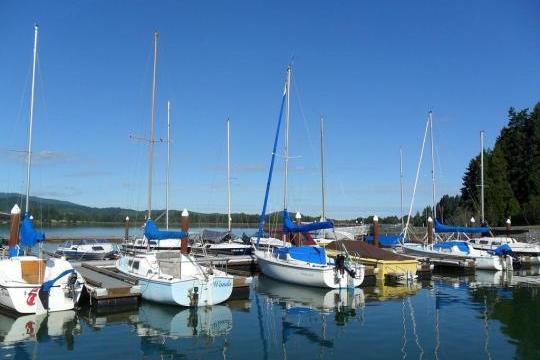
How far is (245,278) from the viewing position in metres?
24.5

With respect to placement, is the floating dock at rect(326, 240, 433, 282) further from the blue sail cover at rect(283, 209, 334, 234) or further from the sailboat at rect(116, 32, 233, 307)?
the sailboat at rect(116, 32, 233, 307)

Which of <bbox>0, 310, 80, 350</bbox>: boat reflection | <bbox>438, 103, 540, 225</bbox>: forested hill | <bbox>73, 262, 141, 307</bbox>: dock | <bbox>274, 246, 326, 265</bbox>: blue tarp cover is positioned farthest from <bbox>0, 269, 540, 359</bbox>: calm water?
<bbox>438, 103, 540, 225</bbox>: forested hill

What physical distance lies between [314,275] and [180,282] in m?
7.91

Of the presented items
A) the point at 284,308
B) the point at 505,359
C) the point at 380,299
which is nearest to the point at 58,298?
the point at 284,308

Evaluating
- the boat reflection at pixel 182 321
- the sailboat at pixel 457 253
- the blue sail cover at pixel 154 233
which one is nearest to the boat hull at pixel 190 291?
the boat reflection at pixel 182 321

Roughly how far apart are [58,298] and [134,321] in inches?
125

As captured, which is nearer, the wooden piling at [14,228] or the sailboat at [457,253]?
the wooden piling at [14,228]

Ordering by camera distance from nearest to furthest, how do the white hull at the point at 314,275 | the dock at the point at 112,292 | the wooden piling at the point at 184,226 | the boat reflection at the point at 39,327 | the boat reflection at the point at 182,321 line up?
the boat reflection at the point at 39,327 < the boat reflection at the point at 182,321 < the dock at the point at 112,292 < the white hull at the point at 314,275 < the wooden piling at the point at 184,226

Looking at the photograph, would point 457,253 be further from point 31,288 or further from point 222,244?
point 31,288

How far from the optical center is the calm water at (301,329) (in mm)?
14375

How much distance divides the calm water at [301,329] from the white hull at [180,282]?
48 cm

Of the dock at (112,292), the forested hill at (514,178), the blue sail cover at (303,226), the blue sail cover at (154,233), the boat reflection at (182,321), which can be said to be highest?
the forested hill at (514,178)

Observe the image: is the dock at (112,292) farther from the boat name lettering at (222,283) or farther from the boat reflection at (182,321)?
the boat name lettering at (222,283)

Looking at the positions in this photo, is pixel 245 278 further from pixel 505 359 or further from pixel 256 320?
pixel 505 359
